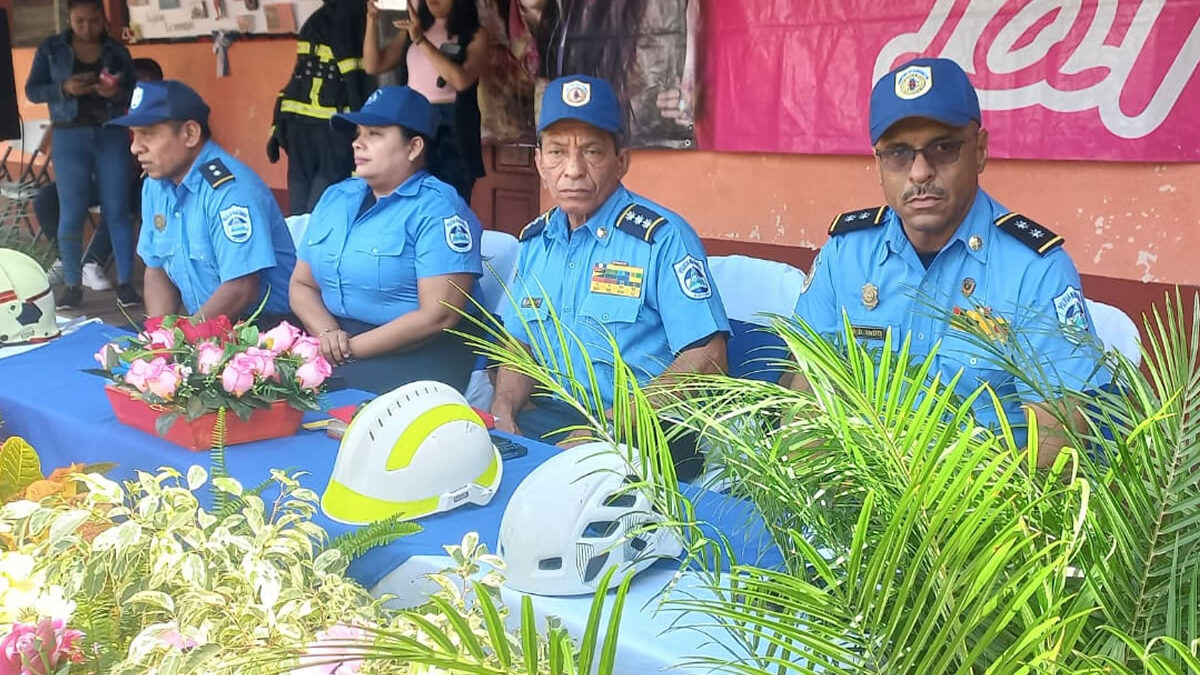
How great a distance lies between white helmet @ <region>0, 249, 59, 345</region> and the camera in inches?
100.0

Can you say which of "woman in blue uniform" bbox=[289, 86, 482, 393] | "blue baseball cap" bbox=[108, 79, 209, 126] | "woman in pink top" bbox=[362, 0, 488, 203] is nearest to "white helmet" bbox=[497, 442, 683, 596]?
"woman in blue uniform" bbox=[289, 86, 482, 393]

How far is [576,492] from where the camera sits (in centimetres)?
122

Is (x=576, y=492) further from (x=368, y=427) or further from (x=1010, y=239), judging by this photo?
(x=1010, y=239)

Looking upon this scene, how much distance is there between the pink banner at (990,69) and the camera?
10.0ft

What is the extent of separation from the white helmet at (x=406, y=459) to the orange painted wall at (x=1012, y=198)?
8.19ft

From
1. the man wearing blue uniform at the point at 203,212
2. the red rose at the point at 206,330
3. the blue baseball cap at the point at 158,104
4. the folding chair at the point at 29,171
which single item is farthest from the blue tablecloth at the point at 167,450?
the folding chair at the point at 29,171

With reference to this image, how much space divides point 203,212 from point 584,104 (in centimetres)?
123

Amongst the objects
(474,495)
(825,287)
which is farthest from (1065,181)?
(474,495)

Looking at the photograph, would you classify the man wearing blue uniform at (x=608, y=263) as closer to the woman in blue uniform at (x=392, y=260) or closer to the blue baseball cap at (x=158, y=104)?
the woman in blue uniform at (x=392, y=260)

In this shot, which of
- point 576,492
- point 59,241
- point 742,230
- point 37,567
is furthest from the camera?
point 59,241

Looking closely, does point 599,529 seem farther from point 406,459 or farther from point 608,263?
point 608,263

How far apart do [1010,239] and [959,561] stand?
5.11 ft

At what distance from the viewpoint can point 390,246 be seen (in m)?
2.85

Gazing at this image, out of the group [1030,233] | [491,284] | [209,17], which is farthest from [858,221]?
[209,17]
